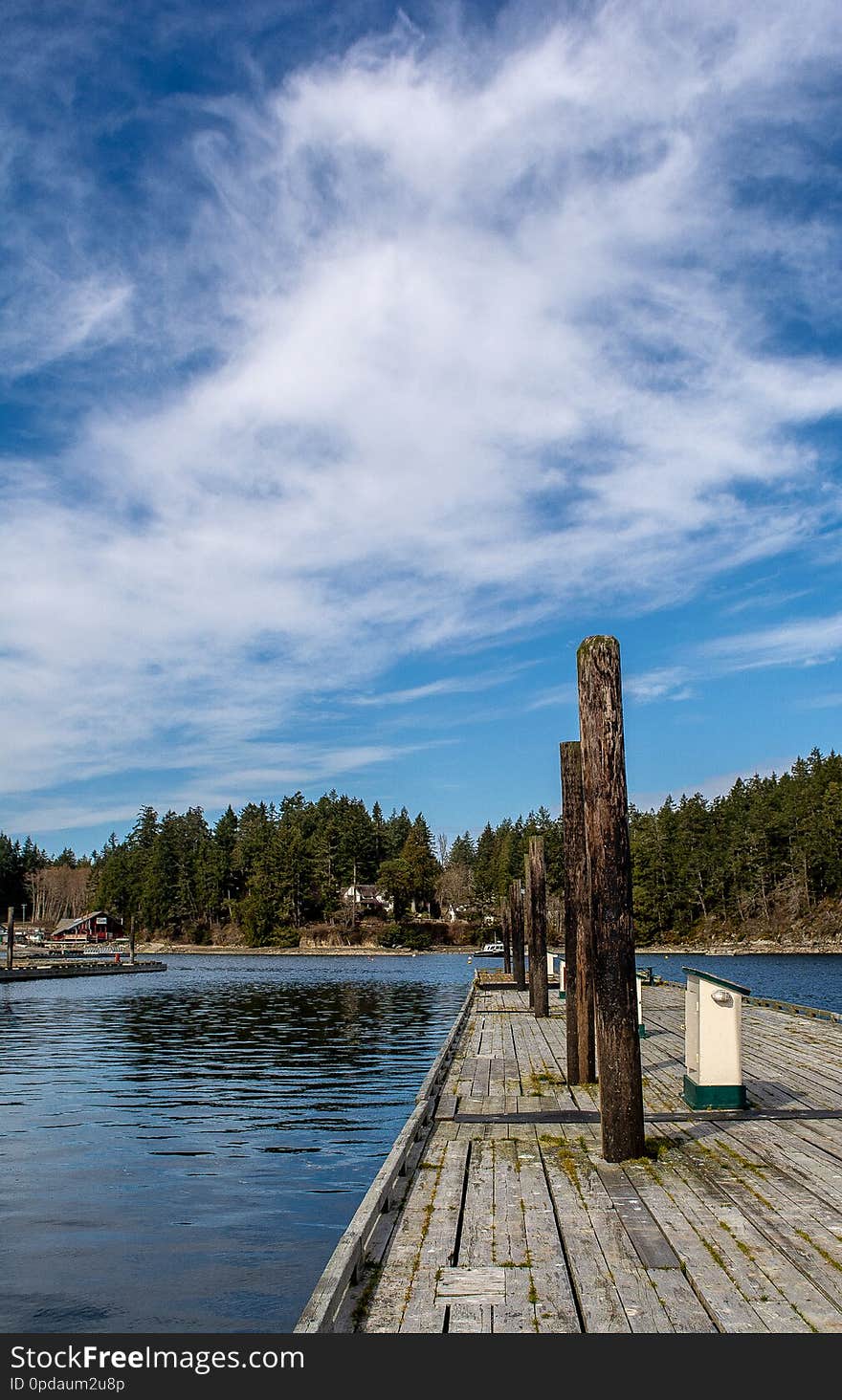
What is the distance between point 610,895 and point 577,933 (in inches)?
234

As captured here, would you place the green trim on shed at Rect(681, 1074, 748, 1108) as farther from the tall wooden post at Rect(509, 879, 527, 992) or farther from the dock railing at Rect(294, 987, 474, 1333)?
the tall wooden post at Rect(509, 879, 527, 992)

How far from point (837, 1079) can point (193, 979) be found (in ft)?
225

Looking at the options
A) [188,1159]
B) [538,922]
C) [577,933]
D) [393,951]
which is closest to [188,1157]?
[188,1159]

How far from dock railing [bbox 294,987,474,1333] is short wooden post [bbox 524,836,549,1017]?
16576 millimetres

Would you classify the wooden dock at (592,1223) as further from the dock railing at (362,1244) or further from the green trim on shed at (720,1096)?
the green trim on shed at (720,1096)

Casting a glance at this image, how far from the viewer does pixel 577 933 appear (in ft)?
51.1

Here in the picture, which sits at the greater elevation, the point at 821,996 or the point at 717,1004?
the point at 717,1004

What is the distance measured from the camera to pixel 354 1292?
595 cm

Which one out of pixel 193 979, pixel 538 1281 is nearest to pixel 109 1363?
pixel 538 1281

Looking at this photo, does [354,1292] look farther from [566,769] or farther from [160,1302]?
[566,769]

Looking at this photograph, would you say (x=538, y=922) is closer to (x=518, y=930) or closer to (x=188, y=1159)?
(x=518, y=930)

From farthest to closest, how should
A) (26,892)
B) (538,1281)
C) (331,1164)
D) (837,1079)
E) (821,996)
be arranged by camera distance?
(26,892) → (821,996) → (331,1164) → (837,1079) → (538,1281)

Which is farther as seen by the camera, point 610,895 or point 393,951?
point 393,951

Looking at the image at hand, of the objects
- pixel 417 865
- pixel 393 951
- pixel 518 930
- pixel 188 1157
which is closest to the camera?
pixel 188 1157
